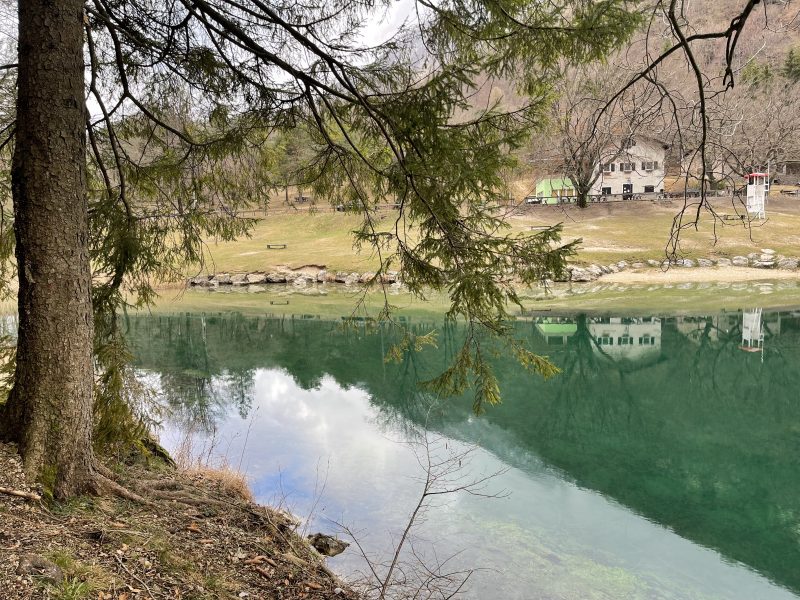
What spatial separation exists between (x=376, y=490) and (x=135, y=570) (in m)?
5.27

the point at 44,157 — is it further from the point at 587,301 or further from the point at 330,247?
the point at 330,247

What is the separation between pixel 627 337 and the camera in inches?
744

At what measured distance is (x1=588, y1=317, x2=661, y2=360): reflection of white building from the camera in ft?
57.0

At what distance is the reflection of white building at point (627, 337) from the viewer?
17359 millimetres

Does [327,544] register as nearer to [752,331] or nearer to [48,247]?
[48,247]

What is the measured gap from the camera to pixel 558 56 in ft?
16.9

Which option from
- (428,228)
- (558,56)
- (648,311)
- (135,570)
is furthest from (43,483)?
(648,311)

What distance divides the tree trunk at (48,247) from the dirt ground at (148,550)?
23 cm

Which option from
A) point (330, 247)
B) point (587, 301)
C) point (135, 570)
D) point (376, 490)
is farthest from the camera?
point (330, 247)

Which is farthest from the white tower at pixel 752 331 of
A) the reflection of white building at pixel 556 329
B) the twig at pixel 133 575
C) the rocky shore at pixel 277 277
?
the rocky shore at pixel 277 277

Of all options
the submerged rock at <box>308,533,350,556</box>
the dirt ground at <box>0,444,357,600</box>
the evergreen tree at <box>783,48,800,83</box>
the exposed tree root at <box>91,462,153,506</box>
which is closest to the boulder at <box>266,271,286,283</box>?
the submerged rock at <box>308,533,350,556</box>

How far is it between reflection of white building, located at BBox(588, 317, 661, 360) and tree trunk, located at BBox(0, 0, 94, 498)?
15413 millimetres

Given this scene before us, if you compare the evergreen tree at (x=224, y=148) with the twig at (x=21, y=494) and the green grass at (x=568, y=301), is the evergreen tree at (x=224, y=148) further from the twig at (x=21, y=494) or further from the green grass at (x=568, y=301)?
the green grass at (x=568, y=301)

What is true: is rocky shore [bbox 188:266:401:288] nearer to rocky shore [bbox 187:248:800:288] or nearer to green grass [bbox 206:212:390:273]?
rocky shore [bbox 187:248:800:288]
